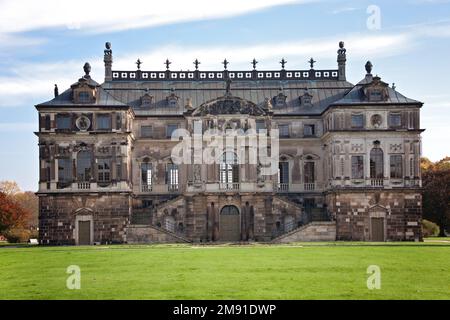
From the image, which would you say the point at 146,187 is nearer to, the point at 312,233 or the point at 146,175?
the point at 146,175

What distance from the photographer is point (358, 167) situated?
6962 centimetres

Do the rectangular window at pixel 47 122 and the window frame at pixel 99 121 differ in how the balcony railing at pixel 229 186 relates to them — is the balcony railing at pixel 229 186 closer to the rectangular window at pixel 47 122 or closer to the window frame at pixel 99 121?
the window frame at pixel 99 121

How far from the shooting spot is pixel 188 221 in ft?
226

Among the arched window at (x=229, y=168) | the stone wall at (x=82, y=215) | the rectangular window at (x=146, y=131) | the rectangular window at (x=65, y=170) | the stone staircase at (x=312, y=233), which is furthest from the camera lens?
the rectangular window at (x=146, y=131)

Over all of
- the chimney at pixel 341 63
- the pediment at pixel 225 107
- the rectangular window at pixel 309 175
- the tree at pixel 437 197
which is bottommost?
the tree at pixel 437 197

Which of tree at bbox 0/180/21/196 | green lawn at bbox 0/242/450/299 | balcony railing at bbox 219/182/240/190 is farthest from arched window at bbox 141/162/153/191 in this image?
tree at bbox 0/180/21/196

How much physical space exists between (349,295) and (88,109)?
157ft

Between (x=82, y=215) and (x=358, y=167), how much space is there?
77.5ft

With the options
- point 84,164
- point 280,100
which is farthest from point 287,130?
point 84,164

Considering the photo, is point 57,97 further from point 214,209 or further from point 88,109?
point 214,209

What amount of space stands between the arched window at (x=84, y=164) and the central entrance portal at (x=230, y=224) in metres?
11.8

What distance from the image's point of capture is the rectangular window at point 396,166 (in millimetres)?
69625

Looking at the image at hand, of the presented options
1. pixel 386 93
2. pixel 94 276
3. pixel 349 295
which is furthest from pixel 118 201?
pixel 349 295

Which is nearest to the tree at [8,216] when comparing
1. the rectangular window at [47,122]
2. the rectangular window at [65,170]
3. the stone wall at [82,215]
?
the stone wall at [82,215]
